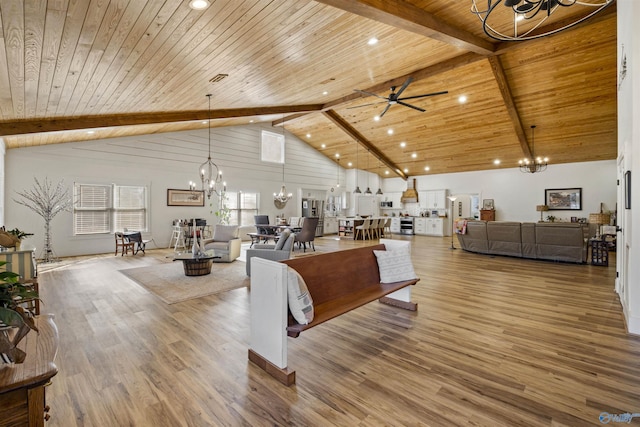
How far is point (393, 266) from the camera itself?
360cm

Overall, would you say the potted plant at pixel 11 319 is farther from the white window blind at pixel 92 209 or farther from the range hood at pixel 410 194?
the range hood at pixel 410 194

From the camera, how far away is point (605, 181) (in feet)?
31.5

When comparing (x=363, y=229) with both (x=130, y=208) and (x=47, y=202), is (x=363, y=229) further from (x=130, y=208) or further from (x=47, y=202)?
(x=47, y=202)

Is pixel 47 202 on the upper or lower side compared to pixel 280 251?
upper

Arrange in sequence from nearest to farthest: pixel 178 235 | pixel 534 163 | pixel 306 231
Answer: pixel 306 231, pixel 178 235, pixel 534 163

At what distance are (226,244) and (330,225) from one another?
7.40 m

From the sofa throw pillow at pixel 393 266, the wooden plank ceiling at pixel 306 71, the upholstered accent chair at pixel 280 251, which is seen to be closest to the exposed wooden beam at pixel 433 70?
the wooden plank ceiling at pixel 306 71

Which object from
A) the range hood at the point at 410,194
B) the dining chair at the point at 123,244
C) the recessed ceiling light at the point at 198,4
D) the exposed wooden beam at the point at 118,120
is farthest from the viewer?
the range hood at the point at 410,194

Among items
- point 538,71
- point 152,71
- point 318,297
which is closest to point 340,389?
point 318,297

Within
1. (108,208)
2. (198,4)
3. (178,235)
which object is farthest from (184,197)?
(198,4)

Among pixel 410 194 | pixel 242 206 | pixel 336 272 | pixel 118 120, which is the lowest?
pixel 336 272

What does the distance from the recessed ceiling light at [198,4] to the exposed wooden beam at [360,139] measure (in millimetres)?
6904

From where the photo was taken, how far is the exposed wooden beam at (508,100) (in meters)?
6.20

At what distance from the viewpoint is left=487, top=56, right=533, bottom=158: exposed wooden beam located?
6.20m
